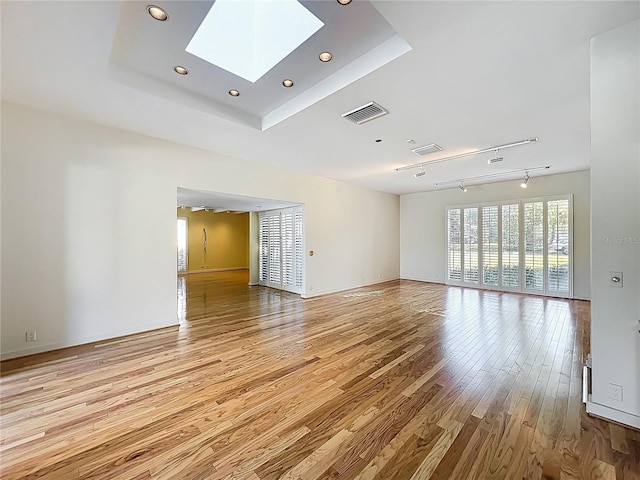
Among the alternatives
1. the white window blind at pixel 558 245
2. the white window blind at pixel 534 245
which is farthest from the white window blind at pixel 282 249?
the white window blind at pixel 558 245

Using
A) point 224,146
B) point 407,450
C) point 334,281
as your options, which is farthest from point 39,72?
point 334,281

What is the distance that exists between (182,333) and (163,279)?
93 cm

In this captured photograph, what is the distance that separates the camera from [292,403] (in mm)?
2262

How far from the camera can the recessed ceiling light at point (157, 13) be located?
80.2 inches

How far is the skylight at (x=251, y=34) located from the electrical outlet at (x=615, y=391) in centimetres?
362

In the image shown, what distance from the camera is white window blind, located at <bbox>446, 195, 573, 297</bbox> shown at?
20.8ft

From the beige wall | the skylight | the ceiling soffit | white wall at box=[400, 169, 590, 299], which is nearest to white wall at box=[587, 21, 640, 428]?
the ceiling soffit

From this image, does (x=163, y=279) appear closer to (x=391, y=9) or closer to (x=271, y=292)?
(x=271, y=292)

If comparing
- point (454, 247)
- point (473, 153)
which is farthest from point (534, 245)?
point (473, 153)

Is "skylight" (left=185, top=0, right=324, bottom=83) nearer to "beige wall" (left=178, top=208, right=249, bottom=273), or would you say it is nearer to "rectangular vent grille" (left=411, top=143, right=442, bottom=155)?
"rectangular vent grille" (left=411, top=143, right=442, bottom=155)

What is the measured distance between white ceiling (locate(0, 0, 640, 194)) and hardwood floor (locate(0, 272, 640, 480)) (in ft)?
9.58

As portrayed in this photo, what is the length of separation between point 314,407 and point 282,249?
5278 millimetres


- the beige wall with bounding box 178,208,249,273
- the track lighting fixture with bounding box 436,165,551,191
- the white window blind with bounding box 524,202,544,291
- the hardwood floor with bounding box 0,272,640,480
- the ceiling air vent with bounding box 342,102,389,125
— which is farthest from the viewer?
the beige wall with bounding box 178,208,249,273

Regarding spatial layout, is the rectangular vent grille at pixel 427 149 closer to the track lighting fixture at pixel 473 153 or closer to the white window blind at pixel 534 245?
the track lighting fixture at pixel 473 153
